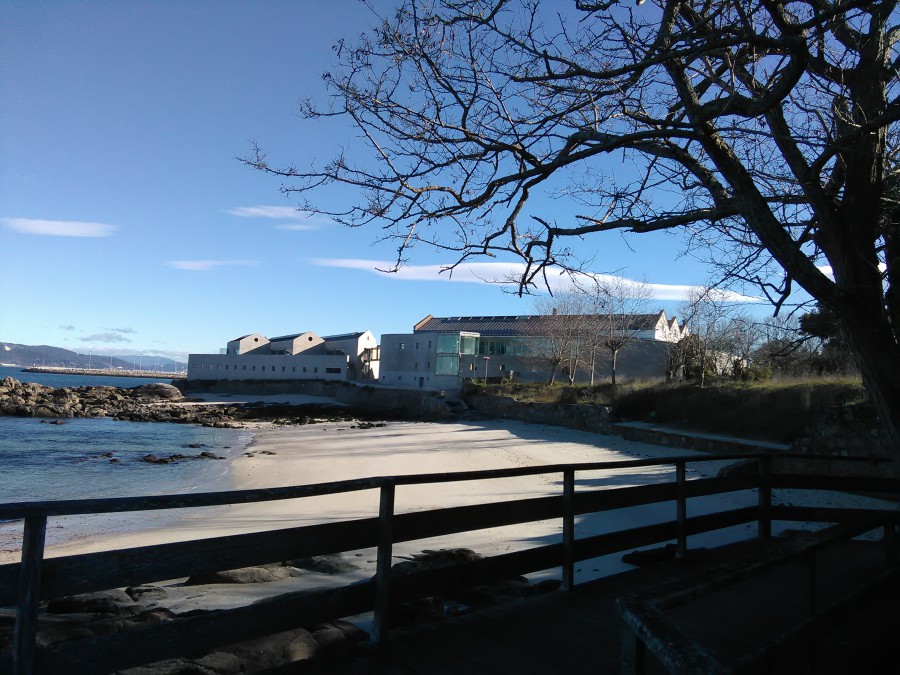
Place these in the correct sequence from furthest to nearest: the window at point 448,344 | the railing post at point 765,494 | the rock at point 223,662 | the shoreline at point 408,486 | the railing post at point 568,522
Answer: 1. the window at point 448,344
2. the shoreline at point 408,486
3. the railing post at point 765,494
4. the railing post at point 568,522
5. the rock at point 223,662

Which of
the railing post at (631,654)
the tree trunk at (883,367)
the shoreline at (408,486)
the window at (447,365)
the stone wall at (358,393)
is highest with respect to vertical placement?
the window at (447,365)

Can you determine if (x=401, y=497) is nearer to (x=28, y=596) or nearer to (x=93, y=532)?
(x=93, y=532)

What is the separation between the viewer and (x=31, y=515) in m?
2.70

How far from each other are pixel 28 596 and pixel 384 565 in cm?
184

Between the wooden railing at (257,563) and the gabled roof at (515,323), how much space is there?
35.1m

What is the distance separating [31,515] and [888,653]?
4765 millimetres

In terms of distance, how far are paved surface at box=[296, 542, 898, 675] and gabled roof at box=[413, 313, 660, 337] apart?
34288 millimetres

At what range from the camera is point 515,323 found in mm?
60531

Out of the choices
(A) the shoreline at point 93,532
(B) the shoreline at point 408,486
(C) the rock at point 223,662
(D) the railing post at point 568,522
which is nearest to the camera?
(C) the rock at point 223,662

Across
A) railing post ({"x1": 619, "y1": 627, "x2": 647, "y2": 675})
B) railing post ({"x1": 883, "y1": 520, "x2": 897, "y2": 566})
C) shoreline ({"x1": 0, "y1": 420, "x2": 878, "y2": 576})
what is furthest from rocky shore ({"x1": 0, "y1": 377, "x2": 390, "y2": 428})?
railing post ({"x1": 619, "y1": 627, "x2": 647, "y2": 675})

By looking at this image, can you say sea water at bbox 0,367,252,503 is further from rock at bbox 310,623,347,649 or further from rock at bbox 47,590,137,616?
rock at bbox 310,623,347,649

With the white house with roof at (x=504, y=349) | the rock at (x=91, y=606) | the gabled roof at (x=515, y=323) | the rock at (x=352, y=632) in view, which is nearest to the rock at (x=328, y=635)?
the rock at (x=352, y=632)

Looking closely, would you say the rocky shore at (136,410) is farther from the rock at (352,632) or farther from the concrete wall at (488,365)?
the rock at (352,632)

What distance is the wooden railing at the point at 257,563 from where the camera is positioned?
8.93ft
